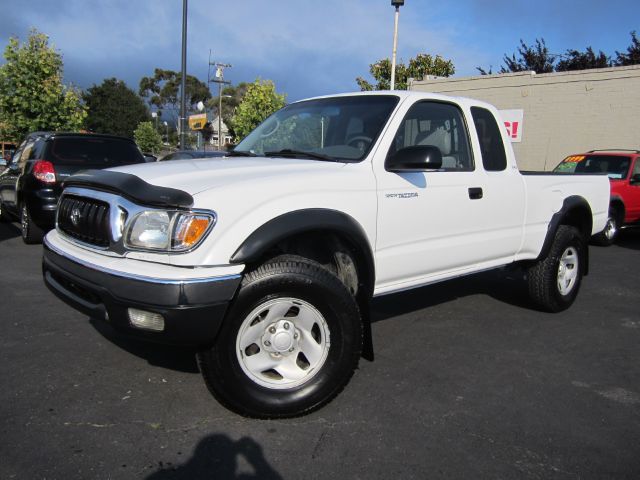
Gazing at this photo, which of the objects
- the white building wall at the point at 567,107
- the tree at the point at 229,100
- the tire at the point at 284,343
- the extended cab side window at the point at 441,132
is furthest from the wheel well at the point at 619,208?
the tree at the point at 229,100

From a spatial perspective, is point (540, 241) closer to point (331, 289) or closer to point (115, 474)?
point (331, 289)

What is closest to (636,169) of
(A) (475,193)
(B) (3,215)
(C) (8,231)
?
(A) (475,193)

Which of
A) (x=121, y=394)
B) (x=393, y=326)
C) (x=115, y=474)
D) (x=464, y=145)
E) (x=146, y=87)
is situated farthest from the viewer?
(x=146, y=87)

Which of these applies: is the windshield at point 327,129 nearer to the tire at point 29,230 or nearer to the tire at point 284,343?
the tire at point 284,343

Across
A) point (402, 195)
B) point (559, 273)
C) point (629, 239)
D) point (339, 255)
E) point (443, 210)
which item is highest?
point (402, 195)

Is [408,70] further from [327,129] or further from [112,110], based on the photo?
[112,110]

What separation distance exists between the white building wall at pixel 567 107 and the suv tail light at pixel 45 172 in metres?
14.9

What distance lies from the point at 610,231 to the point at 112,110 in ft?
215

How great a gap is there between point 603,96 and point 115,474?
17358mm

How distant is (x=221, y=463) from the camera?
252cm

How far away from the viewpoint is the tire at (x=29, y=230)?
7816 mm

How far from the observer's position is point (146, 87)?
64.2 meters

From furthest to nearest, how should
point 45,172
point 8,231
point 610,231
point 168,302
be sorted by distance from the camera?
point 610,231
point 8,231
point 45,172
point 168,302

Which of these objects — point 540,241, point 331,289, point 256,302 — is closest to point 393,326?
point 540,241
